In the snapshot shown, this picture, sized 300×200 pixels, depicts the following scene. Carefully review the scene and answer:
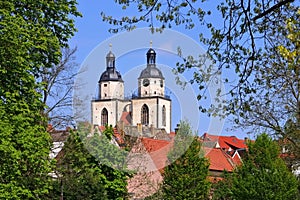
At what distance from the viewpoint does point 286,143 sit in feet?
83.9

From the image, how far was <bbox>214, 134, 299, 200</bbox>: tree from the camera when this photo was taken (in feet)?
128

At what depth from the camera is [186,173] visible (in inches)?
1714

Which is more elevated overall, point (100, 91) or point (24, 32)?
point (100, 91)

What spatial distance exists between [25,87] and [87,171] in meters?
11.5

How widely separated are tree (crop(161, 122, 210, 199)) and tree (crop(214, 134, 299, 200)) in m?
2.35

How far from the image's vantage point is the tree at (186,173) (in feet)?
141

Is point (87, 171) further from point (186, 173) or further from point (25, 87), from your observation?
point (25, 87)

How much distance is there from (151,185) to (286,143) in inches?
811

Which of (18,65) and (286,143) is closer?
(18,65)

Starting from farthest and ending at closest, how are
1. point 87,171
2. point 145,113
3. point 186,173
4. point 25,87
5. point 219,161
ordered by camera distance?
point 145,113 < point 219,161 < point 186,173 < point 87,171 < point 25,87

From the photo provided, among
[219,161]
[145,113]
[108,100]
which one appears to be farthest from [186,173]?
[108,100]

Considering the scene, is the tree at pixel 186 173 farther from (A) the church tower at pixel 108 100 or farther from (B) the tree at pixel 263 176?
(A) the church tower at pixel 108 100

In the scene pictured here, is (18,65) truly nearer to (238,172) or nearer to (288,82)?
(288,82)

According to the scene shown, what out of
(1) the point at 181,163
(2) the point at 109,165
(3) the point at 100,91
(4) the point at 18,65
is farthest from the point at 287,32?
(3) the point at 100,91
